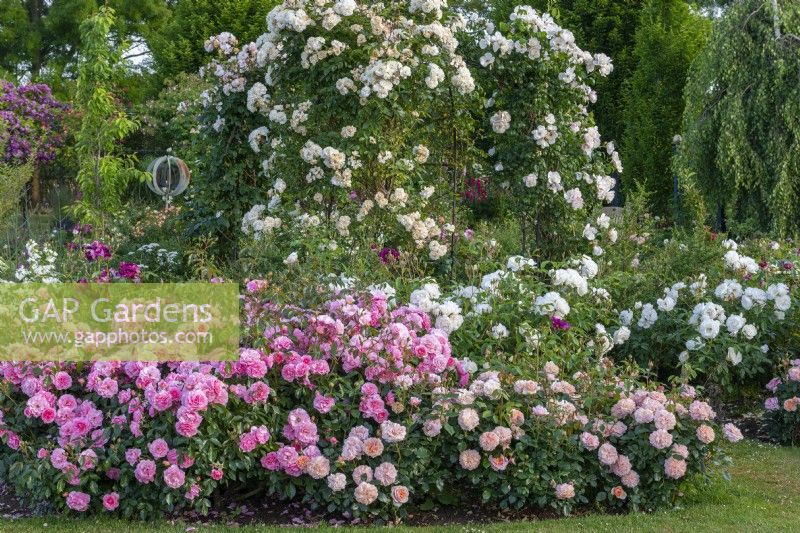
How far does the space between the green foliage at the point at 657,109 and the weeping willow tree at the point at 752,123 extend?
103 inches

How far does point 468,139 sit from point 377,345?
3065 mm

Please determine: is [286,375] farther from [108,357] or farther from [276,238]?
[276,238]

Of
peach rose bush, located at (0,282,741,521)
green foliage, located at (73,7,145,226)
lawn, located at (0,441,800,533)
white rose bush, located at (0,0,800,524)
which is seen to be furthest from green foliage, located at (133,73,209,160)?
lawn, located at (0,441,800,533)

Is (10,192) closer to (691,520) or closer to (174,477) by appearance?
(174,477)

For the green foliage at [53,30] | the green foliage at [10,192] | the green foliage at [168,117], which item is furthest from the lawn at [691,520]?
the green foliage at [53,30]

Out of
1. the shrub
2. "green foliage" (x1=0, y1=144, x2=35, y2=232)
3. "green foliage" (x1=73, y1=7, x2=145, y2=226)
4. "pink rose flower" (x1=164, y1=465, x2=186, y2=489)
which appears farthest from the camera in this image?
"green foliage" (x1=73, y1=7, x2=145, y2=226)

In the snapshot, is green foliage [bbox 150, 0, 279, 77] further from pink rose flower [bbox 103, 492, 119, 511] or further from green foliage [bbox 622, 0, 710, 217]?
pink rose flower [bbox 103, 492, 119, 511]

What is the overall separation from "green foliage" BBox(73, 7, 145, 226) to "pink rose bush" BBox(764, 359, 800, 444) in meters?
6.68

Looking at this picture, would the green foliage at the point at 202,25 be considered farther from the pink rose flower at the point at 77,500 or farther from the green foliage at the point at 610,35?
the pink rose flower at the point at 77,500

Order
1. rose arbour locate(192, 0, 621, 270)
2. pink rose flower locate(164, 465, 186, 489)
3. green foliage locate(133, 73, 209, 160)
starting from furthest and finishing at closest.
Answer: green foliage locate(133, 73, 209, 160), rose arbour locate(192, 0, 621, 270), pink rose flower locate(164, 465, 186, 489)

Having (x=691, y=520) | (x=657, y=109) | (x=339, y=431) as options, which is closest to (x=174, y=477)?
(x=339, y=431)

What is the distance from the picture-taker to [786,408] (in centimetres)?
465

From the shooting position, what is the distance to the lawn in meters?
3.41

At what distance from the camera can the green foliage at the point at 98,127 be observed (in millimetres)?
9453
